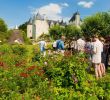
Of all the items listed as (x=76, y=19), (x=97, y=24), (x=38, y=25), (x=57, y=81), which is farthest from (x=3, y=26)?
(x=57, y=81)

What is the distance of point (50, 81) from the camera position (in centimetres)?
1243

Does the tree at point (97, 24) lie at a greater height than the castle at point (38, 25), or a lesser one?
lesser

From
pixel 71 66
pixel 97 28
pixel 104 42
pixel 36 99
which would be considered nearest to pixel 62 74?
pixel 71 66

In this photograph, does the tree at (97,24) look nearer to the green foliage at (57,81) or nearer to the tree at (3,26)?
the tree at (3,26)

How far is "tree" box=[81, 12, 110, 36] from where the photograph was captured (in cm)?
7069

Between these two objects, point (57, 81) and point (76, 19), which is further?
point (76, 19)

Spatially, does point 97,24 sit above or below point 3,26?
below

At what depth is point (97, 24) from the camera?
243ft

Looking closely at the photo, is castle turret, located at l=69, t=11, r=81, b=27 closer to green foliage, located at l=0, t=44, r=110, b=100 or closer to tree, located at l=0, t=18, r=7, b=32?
tree, located at l=0, t=18, r=7, b=32

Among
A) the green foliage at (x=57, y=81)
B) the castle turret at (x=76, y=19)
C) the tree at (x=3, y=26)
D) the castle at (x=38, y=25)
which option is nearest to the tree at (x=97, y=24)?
the tree at (x=3, y=26)

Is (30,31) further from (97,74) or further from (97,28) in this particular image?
(97,74)

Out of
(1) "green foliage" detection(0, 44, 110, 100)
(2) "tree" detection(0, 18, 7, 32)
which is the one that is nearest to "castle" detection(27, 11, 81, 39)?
(2) "tree" detection(0, 18, 7, 32)

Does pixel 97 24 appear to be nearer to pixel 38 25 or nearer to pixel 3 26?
pixel 3 26

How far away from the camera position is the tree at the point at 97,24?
7069cm
